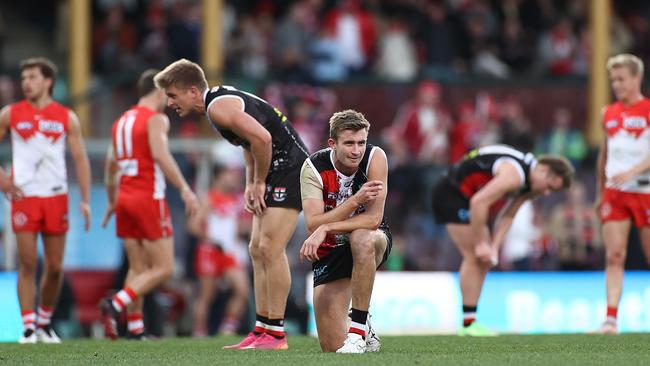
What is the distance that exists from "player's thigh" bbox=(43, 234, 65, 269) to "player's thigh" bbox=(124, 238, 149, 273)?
2.03 ft

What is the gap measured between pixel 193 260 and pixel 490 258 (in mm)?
5836

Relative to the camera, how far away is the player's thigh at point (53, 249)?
469 inches

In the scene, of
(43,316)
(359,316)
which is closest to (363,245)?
(359,316)

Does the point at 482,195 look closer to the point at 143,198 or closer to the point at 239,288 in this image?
the point at 143,198

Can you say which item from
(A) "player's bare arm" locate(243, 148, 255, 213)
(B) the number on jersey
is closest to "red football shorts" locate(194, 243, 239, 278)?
(B) the number on jersey

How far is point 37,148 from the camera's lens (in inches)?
470

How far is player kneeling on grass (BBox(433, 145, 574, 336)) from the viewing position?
1206 centimetres

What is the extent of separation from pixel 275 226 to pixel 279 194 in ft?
0.78

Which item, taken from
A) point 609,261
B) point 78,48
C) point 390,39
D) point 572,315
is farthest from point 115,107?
point 609,261

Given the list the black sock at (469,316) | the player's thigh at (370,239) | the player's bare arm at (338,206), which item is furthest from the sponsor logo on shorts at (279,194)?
the black sock at (469,316)

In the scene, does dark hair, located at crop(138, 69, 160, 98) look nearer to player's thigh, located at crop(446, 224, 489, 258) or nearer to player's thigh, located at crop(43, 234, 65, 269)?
player's thigh, located at crop(43, 234, 65, 269)

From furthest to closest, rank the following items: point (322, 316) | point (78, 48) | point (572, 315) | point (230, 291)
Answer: point (78, 48) < point (230, 291) < point (572, 315) < point (322, 316)

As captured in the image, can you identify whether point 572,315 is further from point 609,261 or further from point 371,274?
point 371,274

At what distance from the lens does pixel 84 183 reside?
1233cm
